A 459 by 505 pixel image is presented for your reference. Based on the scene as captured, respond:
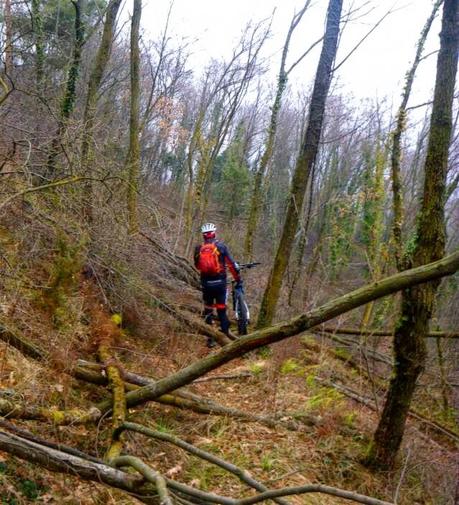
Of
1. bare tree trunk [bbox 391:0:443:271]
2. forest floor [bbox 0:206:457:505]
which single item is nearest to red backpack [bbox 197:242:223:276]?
forest floor [bbox 0:206:457:505]

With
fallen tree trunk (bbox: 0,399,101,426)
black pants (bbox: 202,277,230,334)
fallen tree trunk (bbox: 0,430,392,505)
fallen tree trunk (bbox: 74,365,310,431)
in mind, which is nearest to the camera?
fallen tree trunk (bbox: 0,430,392,505)

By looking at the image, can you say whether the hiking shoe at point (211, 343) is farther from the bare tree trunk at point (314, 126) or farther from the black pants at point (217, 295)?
the bare tree trunk at point (314, 126)

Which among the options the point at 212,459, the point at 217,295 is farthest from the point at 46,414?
the point at 217,295

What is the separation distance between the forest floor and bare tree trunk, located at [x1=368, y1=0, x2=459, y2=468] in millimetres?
718

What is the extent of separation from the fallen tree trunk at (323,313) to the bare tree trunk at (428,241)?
2079 millimetres

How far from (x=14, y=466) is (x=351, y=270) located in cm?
2721

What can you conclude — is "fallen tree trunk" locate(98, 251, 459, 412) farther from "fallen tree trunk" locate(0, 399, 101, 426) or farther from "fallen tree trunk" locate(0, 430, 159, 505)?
"fallen tree trunk" locate(0, 430, 159, 505)

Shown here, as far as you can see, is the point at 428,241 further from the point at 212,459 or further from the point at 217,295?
the point at 217,295

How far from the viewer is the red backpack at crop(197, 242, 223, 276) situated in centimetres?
786

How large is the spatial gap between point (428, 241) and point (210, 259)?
3978mm

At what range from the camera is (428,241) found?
4.77 metres

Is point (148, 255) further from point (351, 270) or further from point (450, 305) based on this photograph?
point (351, 270)

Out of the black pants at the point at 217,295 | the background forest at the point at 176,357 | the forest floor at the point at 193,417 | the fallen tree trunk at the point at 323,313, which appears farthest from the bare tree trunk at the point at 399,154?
the black pants at the point at 217,295

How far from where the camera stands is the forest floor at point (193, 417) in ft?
13.9
